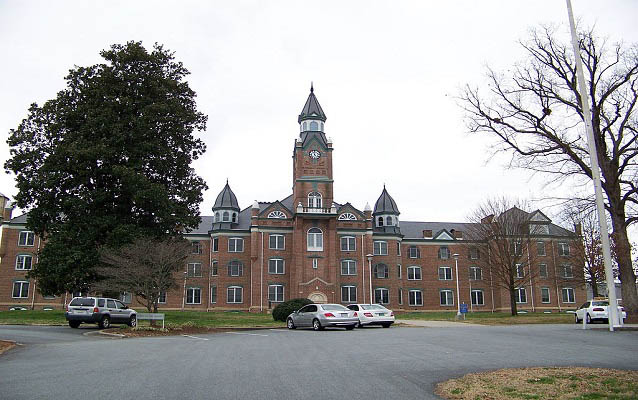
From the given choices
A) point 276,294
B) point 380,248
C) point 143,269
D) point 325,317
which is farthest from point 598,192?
point 380,248

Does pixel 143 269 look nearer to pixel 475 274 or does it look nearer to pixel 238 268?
A: pixel 238 268

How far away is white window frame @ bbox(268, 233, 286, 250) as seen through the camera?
182ft

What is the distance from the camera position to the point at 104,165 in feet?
106

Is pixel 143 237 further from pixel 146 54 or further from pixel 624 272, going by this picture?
pixel 624 272

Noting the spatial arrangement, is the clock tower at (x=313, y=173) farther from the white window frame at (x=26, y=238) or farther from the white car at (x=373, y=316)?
the white window frame at (x=26, y=238)

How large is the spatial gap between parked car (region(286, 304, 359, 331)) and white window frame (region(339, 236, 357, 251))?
29.5m

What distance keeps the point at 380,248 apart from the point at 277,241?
11.7 meters

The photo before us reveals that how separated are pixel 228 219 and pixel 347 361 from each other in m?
47.5

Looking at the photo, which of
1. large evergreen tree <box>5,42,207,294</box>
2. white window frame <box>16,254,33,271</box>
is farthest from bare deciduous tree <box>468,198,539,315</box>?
white window frame <box>16,254,33,271</box>

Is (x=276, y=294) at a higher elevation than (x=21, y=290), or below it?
below

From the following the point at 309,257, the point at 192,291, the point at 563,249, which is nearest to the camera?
the point at 309,257

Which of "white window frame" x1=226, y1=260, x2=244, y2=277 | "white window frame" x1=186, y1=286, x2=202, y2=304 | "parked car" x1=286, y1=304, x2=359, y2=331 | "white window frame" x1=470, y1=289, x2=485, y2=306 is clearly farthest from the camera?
"white window frame" x1=470, y1=289, x2=485, y2=306

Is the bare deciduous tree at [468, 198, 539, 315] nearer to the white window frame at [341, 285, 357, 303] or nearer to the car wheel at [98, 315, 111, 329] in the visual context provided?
the white window frame at [341, 285, 357, 303]

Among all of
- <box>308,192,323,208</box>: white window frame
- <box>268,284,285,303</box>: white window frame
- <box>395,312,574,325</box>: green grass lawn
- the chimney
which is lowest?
<box>395,312,574,325</box>: green grass lawn
